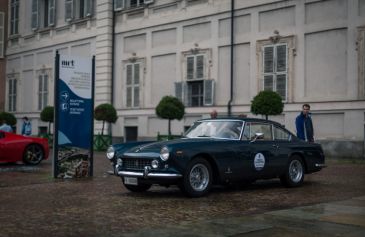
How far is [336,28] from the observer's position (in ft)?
70.6

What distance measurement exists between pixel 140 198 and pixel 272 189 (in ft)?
10.1

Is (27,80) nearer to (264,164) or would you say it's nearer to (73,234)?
(264,164)

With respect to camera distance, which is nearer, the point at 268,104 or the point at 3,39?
the point at 268,104

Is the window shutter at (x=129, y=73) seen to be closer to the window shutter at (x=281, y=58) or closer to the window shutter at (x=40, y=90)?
the window shutter at (x=40, y=90)

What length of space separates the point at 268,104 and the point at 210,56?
5.60 m

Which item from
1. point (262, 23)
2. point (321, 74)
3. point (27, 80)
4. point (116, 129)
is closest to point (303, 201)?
point (321, 74)

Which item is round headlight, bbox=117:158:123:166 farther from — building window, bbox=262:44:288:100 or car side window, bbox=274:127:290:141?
building window, bbox=262:44:288:100

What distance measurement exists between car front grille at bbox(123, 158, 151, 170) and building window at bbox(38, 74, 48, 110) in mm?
26410

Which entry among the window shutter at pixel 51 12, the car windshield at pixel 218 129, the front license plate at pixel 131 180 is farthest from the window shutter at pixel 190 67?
the front license plate at pixel 131 180

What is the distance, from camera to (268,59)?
23.8 m

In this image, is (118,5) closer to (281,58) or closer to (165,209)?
(281,58)

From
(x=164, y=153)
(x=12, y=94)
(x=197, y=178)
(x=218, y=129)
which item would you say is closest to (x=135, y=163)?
(x=164, y=153)

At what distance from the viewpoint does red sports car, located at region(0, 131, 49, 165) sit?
57.5 ft

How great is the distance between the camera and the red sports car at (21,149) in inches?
690
